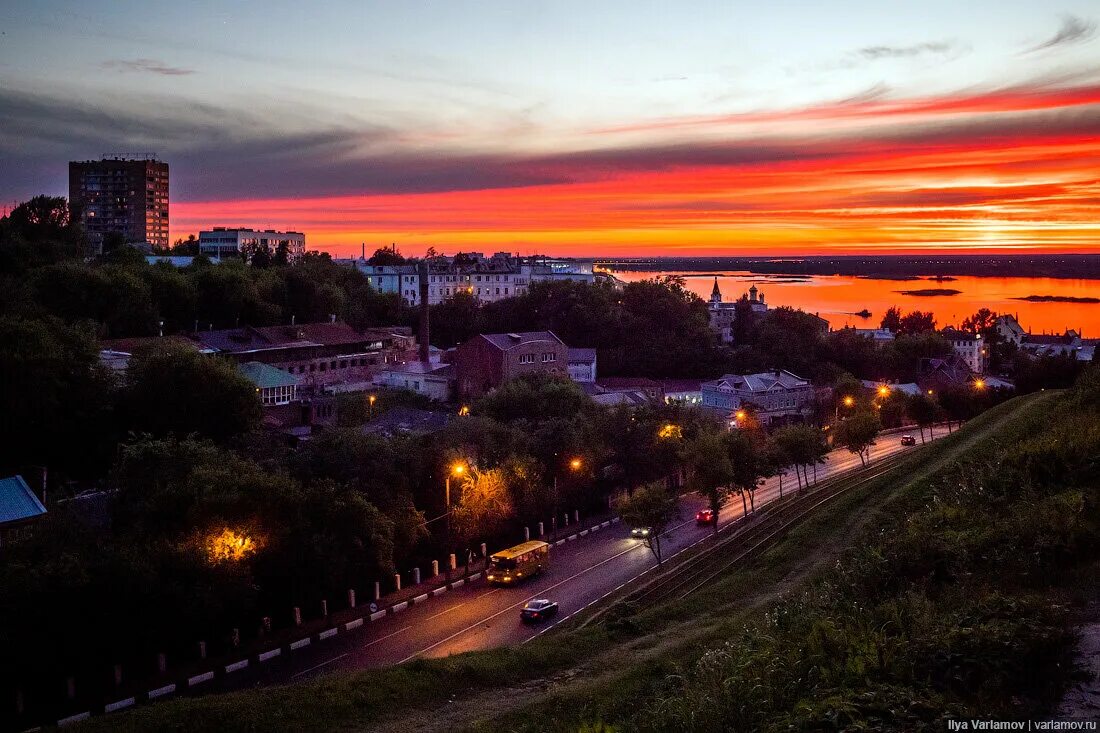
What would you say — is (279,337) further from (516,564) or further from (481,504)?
(516,564)

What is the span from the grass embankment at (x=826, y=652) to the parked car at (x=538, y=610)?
438 centimetres

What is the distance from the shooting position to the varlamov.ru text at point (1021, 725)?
248 inches

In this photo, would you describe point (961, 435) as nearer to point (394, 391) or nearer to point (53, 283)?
point (394, 391)

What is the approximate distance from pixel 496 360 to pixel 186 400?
21.8 metres

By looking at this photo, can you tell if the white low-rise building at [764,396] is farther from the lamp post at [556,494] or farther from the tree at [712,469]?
the lamp post at [556,494]

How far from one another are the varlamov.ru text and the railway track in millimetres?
12057

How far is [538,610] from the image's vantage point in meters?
20.2

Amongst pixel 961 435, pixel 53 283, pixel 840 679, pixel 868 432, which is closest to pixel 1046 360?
pixel 868 432

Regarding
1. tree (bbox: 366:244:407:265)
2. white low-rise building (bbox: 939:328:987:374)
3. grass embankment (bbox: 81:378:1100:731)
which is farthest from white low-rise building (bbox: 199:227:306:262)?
grass embankment (bbox: 81:378:1100:731)

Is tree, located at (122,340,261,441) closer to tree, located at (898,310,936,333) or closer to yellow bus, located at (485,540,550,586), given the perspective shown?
yellow bus, located at (485,540,550,586)

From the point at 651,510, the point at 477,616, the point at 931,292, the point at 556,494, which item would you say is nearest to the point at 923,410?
the point at 556,494

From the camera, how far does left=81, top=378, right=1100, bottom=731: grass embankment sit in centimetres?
718

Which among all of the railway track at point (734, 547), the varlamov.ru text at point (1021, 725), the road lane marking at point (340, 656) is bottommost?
the road lane marking at point (340, 656)

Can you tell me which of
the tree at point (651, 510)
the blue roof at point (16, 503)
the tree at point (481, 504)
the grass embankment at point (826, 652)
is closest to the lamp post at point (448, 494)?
the tree at point (481, 504)
